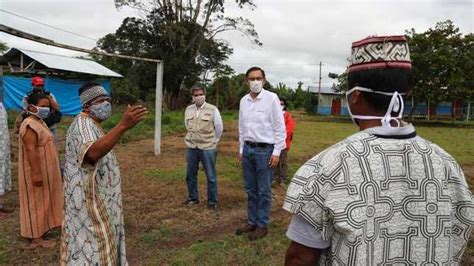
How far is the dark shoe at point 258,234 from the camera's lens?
4.55 meters

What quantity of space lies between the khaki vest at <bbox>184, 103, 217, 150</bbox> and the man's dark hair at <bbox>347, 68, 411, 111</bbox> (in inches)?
170

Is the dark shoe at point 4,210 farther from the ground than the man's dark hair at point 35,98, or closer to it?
closer to it

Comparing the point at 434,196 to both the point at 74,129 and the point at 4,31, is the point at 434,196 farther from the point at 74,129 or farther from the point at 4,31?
the point at 4,31

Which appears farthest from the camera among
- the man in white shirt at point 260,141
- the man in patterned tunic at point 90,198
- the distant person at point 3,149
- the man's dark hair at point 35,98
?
the distant person at point 3,149

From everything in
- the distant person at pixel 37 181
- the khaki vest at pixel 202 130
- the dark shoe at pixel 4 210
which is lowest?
the dark shoe at pixel 4 210

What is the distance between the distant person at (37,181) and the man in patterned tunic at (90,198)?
1778 millimetres

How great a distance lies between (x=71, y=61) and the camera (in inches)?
825

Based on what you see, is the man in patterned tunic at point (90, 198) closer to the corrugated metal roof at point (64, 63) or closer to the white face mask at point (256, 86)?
the white face mask at point (256, 86)

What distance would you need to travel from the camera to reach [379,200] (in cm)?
133

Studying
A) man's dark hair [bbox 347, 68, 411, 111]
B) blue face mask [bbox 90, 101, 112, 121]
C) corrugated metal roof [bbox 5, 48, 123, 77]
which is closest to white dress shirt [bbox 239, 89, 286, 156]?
blue face mask [bbox 90, 101, 112, 121]

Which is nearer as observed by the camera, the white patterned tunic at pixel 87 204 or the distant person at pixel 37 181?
the white patterned tunic at pixel 87 204

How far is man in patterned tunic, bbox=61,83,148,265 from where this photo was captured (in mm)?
2576

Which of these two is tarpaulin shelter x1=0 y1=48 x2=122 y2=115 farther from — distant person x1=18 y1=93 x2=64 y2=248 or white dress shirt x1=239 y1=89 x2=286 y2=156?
white dress shirt x1=239 y1=89 x2=286 y2=156

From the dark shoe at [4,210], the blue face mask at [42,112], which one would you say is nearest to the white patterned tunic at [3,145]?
the dark shoe at [4,210]
